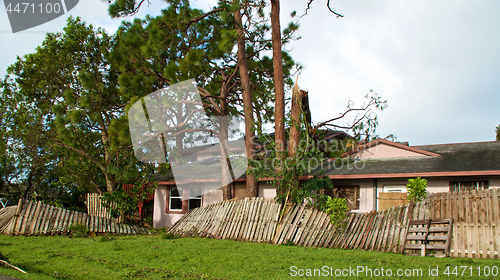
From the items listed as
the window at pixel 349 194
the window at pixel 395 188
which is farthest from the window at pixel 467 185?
the window at pixel 349 194

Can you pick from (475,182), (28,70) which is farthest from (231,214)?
(28,70)

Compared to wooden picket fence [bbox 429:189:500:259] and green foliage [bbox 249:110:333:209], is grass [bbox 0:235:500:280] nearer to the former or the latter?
wooden picket fence [bbox 429:189:500:259]

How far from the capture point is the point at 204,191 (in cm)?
1812

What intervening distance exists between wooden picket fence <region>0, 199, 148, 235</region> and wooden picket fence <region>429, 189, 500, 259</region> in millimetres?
11653

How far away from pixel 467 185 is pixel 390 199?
2526mm

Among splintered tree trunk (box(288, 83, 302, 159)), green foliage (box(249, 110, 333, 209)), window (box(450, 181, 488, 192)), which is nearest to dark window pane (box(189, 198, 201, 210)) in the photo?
green foliage (box(249, 110, 333, 209))

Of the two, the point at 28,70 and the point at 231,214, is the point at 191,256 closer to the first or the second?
the point at 231,214

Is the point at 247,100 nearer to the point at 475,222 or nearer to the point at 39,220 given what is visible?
the point at 39,220

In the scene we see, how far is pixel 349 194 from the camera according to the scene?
14891 millimetres

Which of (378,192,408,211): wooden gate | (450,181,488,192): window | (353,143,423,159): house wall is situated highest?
(353,143,423,159): house wall

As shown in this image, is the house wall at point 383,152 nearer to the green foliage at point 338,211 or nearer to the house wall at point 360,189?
the house wall at point 360,189

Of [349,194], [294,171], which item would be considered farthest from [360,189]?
[294,171]

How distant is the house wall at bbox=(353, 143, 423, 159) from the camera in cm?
1606

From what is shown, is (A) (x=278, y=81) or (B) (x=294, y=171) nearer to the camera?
(B) (x=294, y=171)
